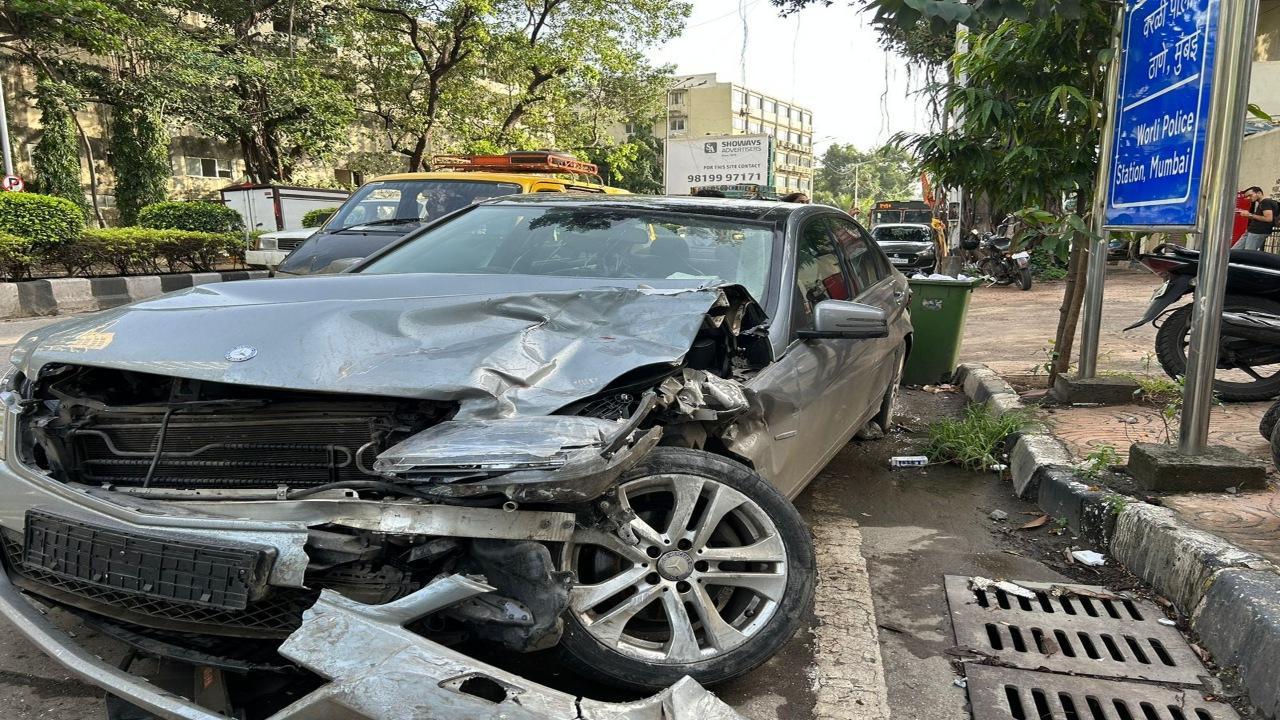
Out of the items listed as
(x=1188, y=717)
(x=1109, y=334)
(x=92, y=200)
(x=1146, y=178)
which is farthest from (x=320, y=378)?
(x=92, y=200)

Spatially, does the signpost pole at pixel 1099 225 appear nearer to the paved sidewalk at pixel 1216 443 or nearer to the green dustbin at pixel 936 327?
the paved sidewalk at pixel 1216 443

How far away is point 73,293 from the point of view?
1081 cm

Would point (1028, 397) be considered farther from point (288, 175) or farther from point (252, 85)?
point (288, 175)

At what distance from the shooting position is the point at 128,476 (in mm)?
2391

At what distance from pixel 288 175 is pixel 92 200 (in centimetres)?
524

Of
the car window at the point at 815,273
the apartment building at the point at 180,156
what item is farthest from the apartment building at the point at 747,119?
the car window at the point at 815,273

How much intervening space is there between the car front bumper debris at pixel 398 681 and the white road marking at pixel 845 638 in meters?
0.68

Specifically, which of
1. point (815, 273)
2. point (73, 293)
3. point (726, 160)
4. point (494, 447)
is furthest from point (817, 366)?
point (726, 160)

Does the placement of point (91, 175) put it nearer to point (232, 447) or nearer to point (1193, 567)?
point (232, 447)

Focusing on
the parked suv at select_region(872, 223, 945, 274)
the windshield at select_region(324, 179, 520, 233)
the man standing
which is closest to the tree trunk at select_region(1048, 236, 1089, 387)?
the windshield at select_region(324, 179, 520, 233)

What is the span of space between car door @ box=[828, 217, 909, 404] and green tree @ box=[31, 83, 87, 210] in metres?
21.5

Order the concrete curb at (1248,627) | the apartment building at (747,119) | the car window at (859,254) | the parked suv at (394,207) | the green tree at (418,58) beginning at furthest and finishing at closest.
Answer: the apartment building at (747,119) → the green tree at (418,58) → the parked suv at (394,207) → the car window at (859,254) → the concrete curb at (1248,627)

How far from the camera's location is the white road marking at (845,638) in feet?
8.16

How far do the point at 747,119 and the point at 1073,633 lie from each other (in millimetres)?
80774
